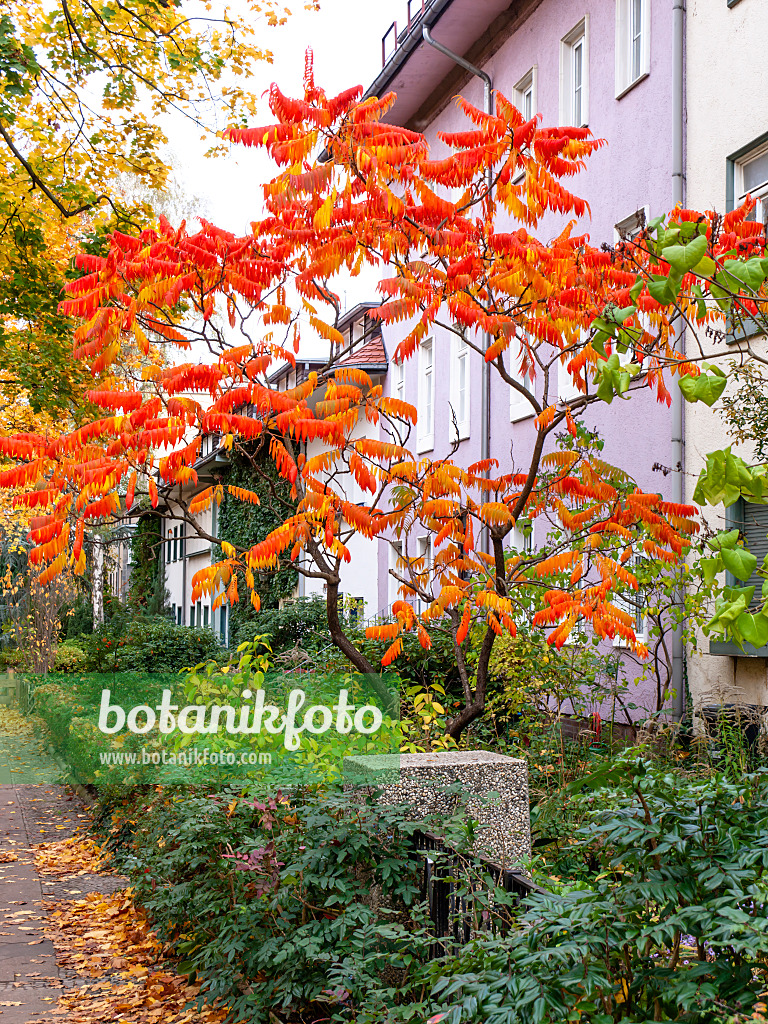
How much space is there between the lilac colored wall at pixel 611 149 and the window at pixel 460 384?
57.3 inches

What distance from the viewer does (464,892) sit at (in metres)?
3.76

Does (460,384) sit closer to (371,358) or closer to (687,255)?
(371,358)

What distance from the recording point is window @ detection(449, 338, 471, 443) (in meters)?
17.5

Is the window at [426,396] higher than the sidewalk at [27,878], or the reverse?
the window at [426,396]

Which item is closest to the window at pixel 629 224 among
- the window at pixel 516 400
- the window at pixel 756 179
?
the window at pixel 756 179

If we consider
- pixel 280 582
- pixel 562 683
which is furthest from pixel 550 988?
pixel 280 582

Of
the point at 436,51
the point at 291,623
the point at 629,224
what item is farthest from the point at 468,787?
the point at 436,51

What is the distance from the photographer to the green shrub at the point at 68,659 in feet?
60.6

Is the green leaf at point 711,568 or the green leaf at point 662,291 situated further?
the green leaf at point 662,291

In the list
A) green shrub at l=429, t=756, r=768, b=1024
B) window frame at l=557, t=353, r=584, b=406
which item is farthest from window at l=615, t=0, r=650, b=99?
green shrub at l=429, t=756, r=768, b=1024

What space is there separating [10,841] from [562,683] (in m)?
5.34

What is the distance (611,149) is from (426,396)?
815 cm

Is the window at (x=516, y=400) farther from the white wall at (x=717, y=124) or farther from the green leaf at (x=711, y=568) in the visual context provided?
the green leaf at (x=711, y=568)

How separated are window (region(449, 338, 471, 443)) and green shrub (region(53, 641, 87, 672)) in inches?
311
